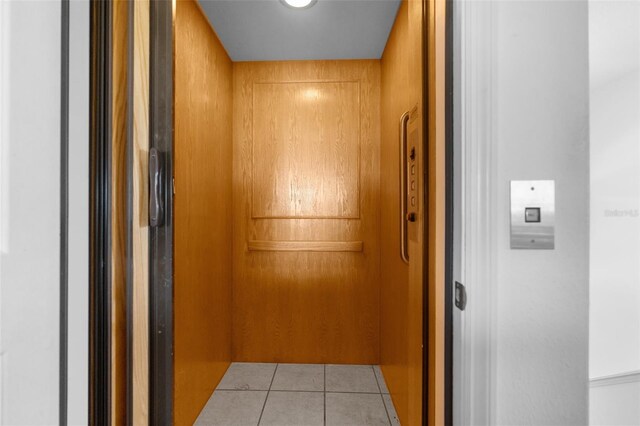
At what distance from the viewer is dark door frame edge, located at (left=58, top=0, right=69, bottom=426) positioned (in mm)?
623

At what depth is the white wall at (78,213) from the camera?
2.15 ft

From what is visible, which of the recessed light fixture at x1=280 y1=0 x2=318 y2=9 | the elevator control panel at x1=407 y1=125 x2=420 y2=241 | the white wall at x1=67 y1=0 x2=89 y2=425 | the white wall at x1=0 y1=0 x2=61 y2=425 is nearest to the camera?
the white wall at x1=0 y1=0 x2=61 y2=425

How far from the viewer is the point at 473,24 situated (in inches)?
24.9

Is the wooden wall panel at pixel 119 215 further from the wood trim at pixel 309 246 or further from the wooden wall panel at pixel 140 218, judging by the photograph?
the wood trim at pixel 309 246

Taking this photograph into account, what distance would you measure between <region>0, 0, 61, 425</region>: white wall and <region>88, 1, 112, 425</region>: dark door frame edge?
66 millimetres

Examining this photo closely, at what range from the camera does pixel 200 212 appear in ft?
5.44

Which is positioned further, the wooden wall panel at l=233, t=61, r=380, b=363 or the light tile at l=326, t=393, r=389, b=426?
the wooden wall panel at l=233, t=61, r=380, b=363

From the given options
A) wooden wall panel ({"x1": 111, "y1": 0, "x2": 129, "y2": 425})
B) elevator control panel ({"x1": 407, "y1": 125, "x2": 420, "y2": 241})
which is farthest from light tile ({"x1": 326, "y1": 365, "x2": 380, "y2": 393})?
wooden wall panel ({"x1": 111, "y1": 0, "x2": 129, "y2": 425})
